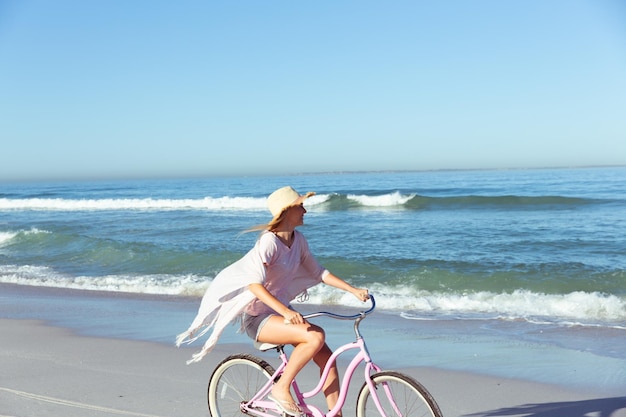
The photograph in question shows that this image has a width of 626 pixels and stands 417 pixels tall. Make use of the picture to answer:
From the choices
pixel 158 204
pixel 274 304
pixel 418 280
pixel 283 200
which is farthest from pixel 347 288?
pixel 158 204

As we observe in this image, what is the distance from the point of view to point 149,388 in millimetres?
5062

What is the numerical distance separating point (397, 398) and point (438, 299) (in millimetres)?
6276

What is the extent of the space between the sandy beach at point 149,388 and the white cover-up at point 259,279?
46.4 inches

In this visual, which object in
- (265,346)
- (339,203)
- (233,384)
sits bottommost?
(339,203)

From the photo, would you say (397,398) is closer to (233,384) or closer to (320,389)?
(320,389)

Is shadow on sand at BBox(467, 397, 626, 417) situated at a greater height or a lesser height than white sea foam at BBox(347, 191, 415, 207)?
lesser

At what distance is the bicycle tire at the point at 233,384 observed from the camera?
3.96 metres

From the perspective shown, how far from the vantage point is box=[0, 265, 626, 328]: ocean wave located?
834 centimetres

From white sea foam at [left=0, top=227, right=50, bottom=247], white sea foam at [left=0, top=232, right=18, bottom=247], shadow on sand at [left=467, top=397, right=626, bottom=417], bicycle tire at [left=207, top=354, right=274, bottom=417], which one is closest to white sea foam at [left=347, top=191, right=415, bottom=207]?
white sea foam at [left=0, top=227, right=50, bottom=247]

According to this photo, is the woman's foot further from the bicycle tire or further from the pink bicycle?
the bicycle tire

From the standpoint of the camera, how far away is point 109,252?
1559 cm

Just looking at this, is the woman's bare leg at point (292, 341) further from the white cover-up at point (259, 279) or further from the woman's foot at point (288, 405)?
the white cover-up at point (259, 279)

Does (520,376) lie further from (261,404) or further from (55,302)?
(55,302)

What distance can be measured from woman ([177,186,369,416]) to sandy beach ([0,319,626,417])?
112 centimetres
